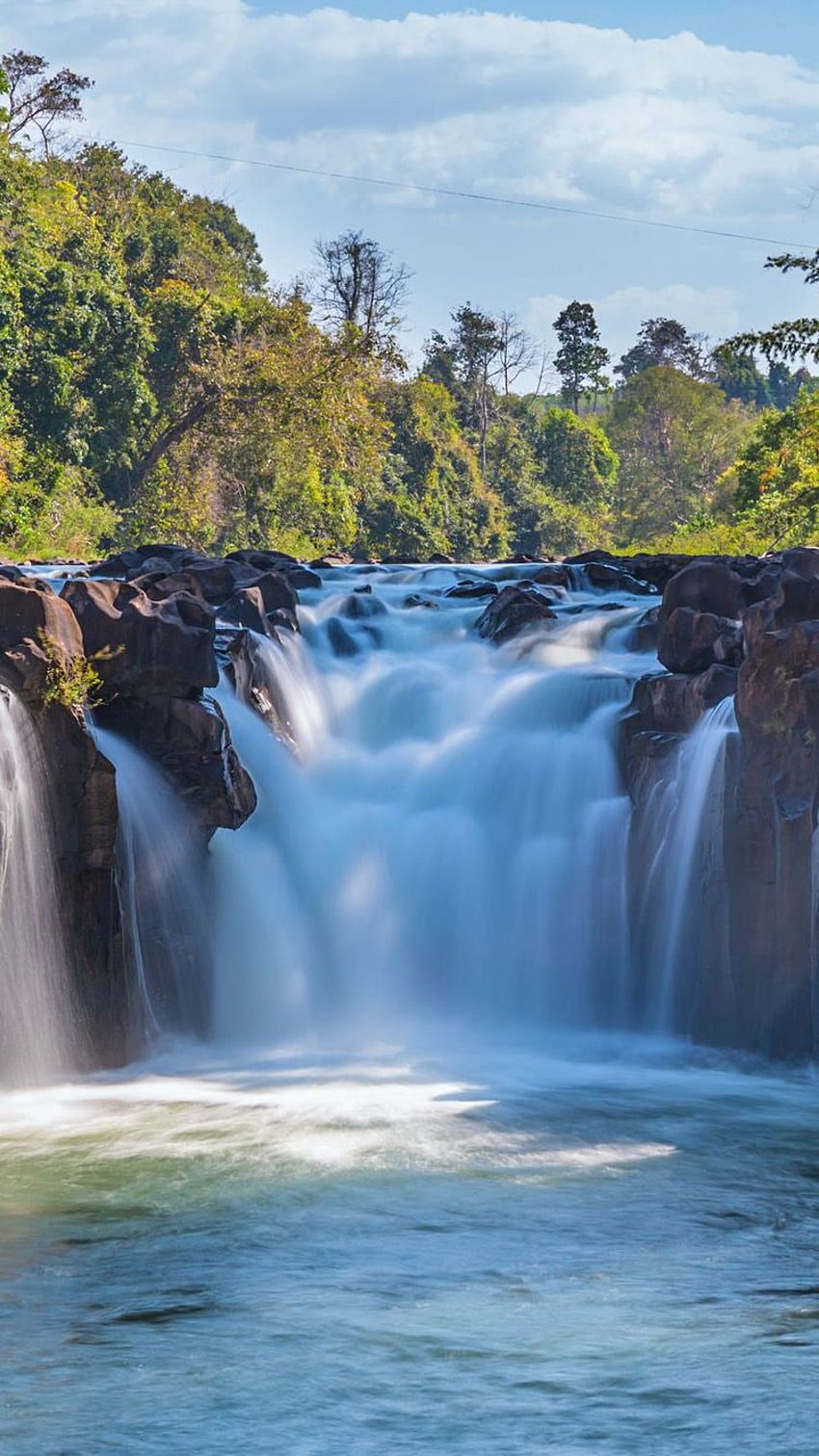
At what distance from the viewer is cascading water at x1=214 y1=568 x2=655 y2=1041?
44.5 ft

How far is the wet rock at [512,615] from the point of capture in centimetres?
1858

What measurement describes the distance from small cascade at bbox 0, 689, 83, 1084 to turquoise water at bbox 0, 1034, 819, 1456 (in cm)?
37

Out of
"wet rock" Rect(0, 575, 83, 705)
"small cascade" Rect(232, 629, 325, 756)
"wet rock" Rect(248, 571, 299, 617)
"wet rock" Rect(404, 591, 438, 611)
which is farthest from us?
"wet rock" Rect(404, 591, 438, 611)

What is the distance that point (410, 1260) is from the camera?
296 inches

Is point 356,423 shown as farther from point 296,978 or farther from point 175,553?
point 296,978

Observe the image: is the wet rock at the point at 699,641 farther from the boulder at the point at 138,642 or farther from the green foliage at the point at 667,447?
the green foliage at the point at 667,447

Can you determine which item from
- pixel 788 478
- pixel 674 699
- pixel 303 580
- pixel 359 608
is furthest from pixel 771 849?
pixel 788 478

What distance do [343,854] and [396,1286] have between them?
299 inches

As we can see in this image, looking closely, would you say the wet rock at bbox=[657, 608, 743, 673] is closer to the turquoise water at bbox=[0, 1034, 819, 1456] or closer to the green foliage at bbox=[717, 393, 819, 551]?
the turquoise water at bbox=[0, 1034, 819, 1456]

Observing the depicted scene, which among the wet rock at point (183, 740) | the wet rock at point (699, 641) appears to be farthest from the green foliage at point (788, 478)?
the wet rock at point (183, 740)

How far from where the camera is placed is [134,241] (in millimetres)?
47875

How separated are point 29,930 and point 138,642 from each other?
2.30 m

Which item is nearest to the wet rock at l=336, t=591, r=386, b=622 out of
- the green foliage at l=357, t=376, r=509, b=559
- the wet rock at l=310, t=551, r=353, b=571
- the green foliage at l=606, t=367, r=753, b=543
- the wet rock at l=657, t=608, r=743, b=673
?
the wet rock at l=310, t=551, r=353, b=571

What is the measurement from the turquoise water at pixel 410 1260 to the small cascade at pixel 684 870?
3.90 feet
